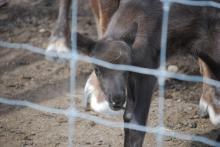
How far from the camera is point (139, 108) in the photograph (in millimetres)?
3938

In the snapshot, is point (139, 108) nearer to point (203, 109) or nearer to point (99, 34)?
point (203, 109)

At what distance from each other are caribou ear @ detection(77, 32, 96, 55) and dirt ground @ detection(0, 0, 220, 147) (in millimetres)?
1041

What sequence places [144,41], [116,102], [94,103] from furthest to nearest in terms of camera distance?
[94,103] < [144,41] < [116,102]

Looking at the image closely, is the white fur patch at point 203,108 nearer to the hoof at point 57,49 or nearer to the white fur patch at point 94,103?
the white fur patch at point 94,103

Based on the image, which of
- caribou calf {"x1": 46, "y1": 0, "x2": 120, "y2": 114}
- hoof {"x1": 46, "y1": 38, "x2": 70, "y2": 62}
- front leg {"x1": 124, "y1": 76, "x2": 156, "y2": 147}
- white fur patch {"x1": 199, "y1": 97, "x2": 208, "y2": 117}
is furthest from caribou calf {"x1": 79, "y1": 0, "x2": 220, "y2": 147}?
hoof {"x1": 46, "y1": 38, "x2": 70, "y2": 62}

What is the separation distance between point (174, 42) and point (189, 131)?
0.90 metres

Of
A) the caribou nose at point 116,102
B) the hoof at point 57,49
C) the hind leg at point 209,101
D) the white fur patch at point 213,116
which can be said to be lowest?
the white fur patch at point 213,116

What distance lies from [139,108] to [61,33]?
2.02 meters

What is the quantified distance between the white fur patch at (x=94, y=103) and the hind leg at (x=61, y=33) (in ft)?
2.28

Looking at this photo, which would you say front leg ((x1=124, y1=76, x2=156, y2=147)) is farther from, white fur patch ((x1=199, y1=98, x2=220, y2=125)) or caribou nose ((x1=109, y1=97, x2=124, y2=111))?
white fur patch ((x1=199, y1=98, x2=220, y2=125))

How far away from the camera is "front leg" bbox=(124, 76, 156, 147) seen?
3932 millimetres

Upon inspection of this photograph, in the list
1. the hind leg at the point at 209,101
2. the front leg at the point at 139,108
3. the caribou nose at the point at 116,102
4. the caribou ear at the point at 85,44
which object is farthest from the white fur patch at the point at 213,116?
the caribou ear at the point at 85,44

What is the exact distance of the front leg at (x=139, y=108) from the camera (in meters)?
3.93

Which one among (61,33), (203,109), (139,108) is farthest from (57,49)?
(139,108)
